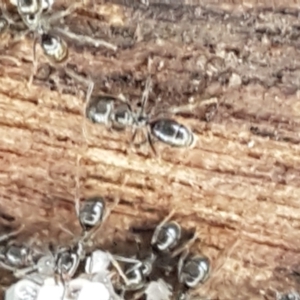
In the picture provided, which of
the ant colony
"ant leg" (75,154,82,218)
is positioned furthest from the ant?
the ant colony

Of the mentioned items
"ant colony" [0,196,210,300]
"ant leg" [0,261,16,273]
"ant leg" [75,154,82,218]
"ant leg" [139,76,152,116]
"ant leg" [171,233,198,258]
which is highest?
"ant leg" [139,76,152,116]

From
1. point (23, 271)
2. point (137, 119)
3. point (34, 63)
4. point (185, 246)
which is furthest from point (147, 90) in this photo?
point (23, 271)

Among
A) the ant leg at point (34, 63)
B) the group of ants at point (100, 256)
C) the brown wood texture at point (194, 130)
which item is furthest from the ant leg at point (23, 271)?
the ant leg at point (34, 63)

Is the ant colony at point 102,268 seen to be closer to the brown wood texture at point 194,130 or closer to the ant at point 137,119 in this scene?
the brown wood texture at point 194,130

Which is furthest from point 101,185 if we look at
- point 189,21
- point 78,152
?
point 189,21

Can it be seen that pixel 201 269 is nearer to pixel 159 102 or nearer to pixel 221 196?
pixel 221 196

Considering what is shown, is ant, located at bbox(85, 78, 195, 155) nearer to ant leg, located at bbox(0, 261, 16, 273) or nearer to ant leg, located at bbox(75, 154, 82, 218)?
ant leg, located at bbox(75, 154, 82, 218)
